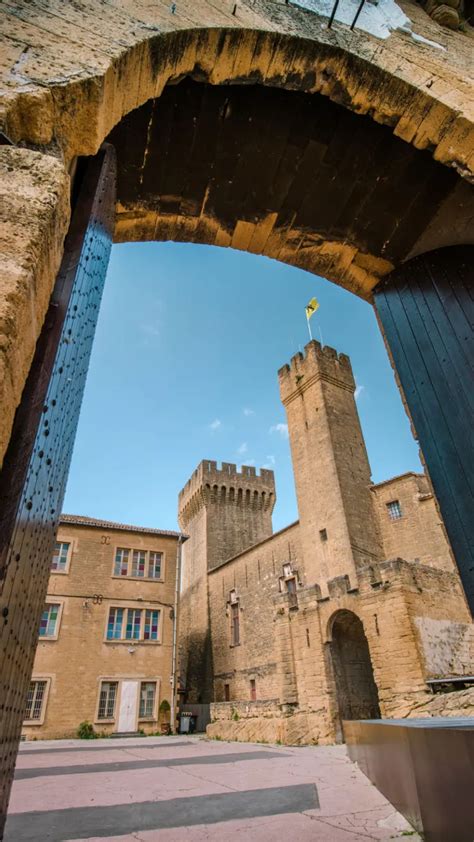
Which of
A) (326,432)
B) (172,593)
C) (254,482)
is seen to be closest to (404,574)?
(326,432)

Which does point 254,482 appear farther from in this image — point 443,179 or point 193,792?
point 443,179

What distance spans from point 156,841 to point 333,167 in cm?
432

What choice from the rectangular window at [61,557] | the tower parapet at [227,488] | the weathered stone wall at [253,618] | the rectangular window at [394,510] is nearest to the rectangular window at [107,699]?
the rectangular window at [61,557]

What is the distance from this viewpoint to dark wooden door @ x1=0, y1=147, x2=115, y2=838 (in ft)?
3.30

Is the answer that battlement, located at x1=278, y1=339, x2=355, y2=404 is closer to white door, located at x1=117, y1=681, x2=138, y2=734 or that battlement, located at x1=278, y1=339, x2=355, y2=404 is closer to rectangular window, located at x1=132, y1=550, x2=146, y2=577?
rectangular window, located at x1=132, y1=550, x2=146, y2=577

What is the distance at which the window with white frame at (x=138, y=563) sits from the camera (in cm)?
1723

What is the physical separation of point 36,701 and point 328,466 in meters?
13.3

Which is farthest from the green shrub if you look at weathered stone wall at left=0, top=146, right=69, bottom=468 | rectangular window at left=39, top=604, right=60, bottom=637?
weathered stone wall at left=0, top=146, right=69, bottom=468

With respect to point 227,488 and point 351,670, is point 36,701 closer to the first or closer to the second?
point 351,670

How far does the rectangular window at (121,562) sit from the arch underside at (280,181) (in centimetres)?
1641

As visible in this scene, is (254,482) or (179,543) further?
(254,482)

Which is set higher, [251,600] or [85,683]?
[251,600]

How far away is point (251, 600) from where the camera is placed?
2184cm

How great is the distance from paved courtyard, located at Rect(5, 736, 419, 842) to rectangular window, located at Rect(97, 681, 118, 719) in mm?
9971
